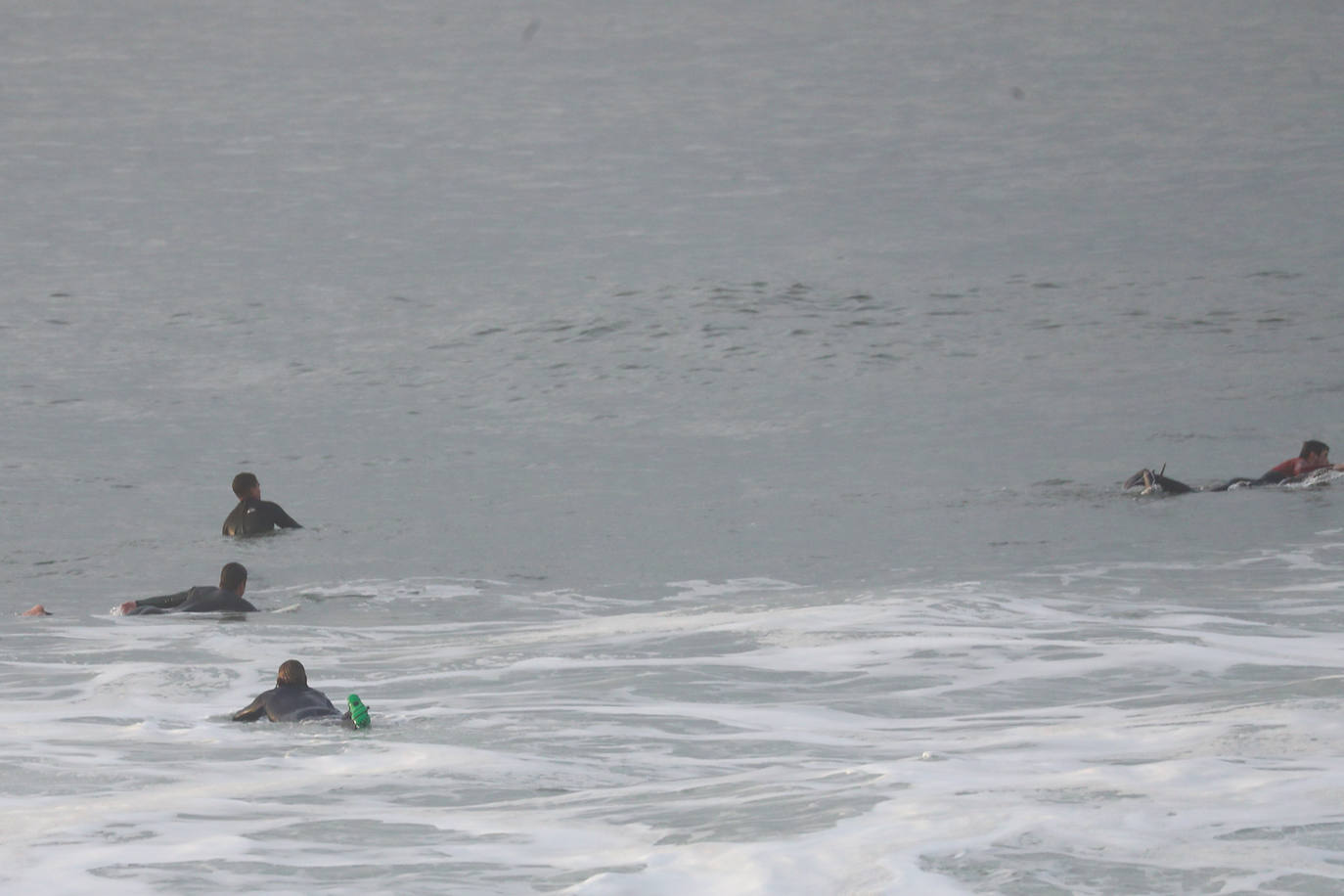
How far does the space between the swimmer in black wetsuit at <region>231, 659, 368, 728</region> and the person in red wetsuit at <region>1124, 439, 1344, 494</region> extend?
44.1 ft

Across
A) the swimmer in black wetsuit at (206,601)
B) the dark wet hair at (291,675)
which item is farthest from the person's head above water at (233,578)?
the dark wet hair at (291,675)

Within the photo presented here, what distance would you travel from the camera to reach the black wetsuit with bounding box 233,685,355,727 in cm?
1066

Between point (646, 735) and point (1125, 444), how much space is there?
52.1ft

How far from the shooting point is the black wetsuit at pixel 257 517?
2003cm

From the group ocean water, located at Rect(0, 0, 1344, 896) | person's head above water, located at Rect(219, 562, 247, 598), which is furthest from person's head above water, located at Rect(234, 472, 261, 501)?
person's head above water, located at Rect(219, 562, 247, 598)

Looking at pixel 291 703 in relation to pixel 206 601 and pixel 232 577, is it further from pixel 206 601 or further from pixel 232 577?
pixel 232 577

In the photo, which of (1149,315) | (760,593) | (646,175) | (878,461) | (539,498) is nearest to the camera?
(760,593)

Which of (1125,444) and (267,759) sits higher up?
(1125,444)

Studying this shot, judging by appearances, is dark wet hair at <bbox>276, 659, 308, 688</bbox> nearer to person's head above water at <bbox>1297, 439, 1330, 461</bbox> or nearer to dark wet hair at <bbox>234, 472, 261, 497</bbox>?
dark wet hair at <bbox>234, 472, 261, 497</bbox>

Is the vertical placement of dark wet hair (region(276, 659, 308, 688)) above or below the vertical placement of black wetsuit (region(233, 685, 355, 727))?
above

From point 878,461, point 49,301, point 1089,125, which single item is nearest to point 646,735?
point 878,461

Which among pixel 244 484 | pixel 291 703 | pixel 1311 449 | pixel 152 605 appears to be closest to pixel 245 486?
pixel 244 484

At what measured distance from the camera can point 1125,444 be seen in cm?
2483

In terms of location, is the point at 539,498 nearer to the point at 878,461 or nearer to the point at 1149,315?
the point at 878,461
